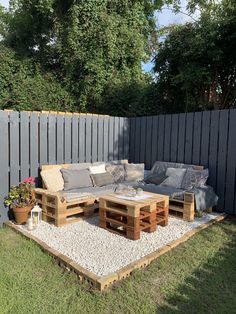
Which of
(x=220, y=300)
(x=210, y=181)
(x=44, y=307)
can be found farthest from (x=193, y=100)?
(x=44, y=307)

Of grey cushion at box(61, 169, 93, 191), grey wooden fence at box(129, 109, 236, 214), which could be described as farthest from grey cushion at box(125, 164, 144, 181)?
grey cushion at box(61, 169, 93, 191)

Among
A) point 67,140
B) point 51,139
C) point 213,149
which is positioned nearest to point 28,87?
point 67,140

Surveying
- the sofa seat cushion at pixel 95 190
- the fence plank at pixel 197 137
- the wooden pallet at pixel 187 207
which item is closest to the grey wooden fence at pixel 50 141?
the sofa seat cushion at pixel 95 190

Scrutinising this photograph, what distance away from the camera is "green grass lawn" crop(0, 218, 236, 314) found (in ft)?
7.44

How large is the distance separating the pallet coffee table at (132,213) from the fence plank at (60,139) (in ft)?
5.30

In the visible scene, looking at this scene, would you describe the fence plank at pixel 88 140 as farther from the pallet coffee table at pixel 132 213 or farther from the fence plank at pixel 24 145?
the pallet coffee table at pixel 132 213

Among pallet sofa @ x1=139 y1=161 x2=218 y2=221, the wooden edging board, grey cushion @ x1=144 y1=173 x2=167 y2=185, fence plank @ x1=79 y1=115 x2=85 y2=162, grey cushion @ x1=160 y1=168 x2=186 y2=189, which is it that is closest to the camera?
the wooden edging board

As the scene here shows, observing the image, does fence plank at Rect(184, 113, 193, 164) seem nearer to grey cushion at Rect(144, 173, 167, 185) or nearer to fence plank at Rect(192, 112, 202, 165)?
fence plank at Rect(192, 112, 202, 165)

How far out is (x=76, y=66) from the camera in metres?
9.44

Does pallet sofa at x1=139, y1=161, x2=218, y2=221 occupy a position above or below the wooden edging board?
above

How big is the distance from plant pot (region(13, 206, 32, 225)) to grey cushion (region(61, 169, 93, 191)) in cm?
85

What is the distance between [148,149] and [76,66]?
4.89m

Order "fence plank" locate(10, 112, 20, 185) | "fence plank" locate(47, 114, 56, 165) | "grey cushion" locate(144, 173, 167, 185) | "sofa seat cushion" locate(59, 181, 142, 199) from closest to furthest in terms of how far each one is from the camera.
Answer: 1. "fence plank" locate(10, 112, 20, 185)
2. "sofa seat cushion" locate(59, 181, 142, 199)
3. "fence plank" locate(47, 114, 56, 165)
4. "grey cushion" locate(144, 173, 167, 185)

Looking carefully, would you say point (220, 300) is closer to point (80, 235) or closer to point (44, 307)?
point (44, 307)
